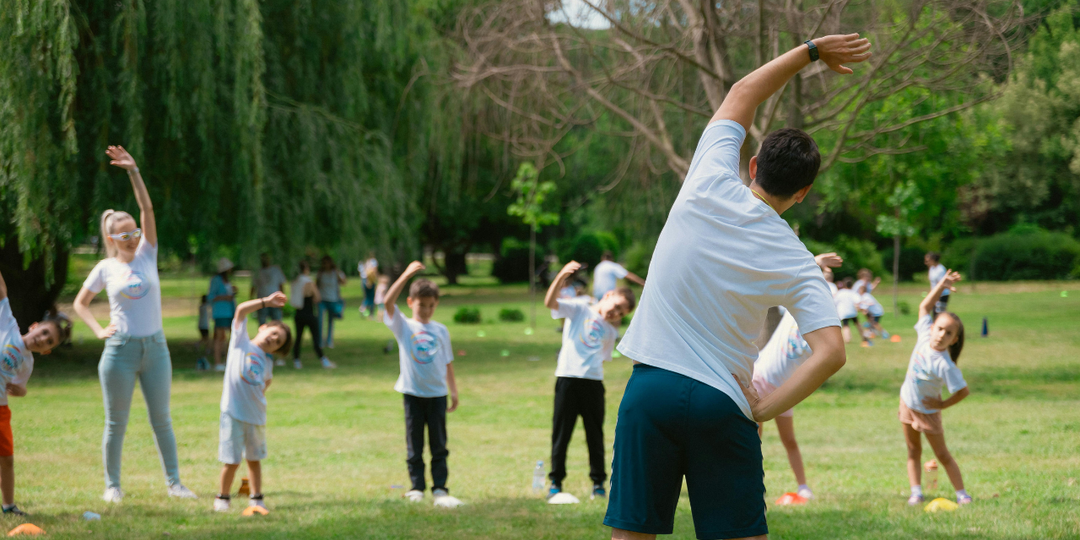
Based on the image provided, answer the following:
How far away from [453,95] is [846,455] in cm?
1173

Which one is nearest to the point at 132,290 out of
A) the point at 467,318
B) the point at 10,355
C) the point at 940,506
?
the point at 10,355

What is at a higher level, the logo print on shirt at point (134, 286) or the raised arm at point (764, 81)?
the raised arm at point (764, 81)

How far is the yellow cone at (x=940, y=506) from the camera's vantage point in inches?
226

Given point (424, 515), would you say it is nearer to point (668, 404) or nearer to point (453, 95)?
point (668, 404)

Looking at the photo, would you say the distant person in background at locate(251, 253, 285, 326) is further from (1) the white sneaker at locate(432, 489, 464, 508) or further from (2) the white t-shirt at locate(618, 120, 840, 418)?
(2) the white t-shirt at locate(618, 120, 840, 418)

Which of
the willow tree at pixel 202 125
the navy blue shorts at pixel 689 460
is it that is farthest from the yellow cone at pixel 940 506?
the willow tree at pixel 202 125

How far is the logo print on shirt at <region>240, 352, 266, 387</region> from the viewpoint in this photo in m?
6.02

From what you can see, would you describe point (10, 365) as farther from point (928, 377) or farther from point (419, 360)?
point (928, 377)

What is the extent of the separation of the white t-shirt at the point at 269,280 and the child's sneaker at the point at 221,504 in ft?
29.0

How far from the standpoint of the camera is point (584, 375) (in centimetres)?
636

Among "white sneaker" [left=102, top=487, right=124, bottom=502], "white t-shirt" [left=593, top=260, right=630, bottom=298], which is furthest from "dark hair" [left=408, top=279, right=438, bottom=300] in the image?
"white t-shirt" [left=593, top=260, right=630, bottom=298]

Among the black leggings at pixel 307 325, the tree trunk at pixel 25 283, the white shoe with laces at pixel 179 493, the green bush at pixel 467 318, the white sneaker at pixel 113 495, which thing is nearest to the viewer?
the white sneaker at pixel 113 495

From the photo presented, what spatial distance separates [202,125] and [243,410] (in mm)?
8225

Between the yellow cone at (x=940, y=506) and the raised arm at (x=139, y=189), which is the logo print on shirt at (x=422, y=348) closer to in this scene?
the raised arm at (x=139, y=189)
